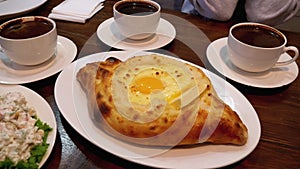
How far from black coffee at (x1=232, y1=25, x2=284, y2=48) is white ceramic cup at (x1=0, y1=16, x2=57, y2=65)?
576 millimetres

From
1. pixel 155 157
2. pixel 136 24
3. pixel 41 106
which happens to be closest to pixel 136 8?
pixel 136 24

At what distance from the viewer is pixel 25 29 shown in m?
0.97

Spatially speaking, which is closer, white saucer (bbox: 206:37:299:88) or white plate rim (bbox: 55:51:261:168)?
white plate rim (bbox: 55:51:261:168)

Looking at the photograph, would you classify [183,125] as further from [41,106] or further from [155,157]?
[41,106]

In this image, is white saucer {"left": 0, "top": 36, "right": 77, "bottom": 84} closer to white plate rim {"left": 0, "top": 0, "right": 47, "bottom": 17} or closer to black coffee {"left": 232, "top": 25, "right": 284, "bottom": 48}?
white plate rim {"left": 0, "top": 0, "right": 47, "bottom": 17}

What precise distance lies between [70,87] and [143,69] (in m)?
0.20

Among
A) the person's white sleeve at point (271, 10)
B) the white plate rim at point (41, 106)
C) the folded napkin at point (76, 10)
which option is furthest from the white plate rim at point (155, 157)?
the person's white sleeve at point (271, 10)

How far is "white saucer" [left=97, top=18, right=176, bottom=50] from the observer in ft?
3.63

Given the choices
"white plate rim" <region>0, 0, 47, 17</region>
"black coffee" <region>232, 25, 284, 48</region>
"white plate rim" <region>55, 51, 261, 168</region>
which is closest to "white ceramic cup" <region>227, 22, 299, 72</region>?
"black coffee" <region>232, 25, 284, 48</region>

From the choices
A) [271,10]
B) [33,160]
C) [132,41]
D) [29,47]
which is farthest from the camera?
[271,10]

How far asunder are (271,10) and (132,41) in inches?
27.8

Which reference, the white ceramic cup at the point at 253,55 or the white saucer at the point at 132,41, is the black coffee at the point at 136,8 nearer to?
the white saucer at the point at 132,41

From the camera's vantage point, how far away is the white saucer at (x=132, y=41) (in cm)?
111

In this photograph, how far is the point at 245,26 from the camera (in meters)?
1.06
